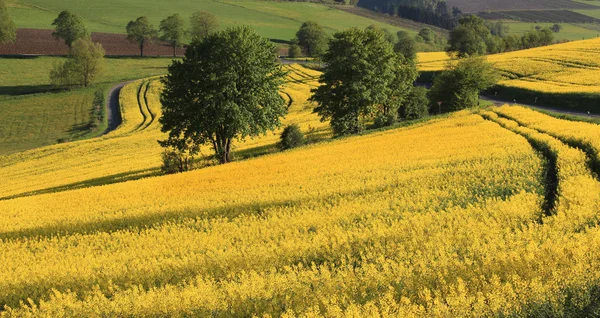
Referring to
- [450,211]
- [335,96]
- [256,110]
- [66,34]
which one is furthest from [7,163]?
[66,34]

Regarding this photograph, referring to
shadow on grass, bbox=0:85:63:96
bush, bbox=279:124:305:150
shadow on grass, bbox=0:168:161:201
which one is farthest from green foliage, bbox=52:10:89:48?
bush, bbox=279:124:305:150

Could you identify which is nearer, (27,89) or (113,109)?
(113,109)

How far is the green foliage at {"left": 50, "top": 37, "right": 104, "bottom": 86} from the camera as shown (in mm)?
92938

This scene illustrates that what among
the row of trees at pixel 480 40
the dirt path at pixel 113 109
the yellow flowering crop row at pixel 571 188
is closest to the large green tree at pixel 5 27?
the dirt path at pixel 113 109

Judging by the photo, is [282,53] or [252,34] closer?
[252,34]

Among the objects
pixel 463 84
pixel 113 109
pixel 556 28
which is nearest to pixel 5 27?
pixel 113 109

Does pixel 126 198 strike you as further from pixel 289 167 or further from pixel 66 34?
pixel 66 34

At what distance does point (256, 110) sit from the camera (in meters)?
37.7

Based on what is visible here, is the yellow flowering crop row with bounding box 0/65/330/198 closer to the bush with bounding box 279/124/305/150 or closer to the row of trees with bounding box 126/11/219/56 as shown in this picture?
the bush with bounding box 279/124/305/150

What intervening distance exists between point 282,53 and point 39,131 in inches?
3449

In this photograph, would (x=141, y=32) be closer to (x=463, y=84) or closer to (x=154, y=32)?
(x=154, y=32)

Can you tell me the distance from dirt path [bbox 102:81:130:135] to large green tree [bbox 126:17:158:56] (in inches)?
1535

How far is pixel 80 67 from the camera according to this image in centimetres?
9575

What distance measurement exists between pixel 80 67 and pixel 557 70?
88.9 meters
